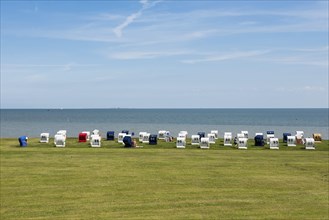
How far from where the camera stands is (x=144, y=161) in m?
33.8

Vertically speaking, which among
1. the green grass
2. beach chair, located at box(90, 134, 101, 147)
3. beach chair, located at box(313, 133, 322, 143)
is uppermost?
beach chair, located at box(313, 133, 322, 143)

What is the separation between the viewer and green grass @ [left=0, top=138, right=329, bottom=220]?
1892 centimetres

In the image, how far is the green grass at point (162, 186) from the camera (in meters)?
18.9

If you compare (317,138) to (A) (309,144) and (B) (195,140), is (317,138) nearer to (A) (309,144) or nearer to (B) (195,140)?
(A) (309,144)

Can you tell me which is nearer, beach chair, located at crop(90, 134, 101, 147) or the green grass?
the green grass

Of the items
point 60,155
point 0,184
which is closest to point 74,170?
point 0,184

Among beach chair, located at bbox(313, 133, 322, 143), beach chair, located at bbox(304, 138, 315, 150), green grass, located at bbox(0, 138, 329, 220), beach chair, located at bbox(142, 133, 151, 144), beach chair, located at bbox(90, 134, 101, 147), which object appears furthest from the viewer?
beach chair, located at bbox(313, 133, 322, 143)

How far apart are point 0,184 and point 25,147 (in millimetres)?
21075

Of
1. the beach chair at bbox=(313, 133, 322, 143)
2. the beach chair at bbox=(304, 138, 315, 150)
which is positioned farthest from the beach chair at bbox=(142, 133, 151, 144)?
the beach chair at bbox=(313, 133, 322, 143)

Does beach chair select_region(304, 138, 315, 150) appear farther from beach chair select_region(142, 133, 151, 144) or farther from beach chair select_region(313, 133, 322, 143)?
beach chair select_region(142, 133, 151, 144)

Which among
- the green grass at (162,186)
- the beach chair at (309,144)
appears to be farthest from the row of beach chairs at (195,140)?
the green grass at (162,186)

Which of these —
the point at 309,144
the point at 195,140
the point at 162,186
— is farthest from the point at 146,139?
the point at 162,186

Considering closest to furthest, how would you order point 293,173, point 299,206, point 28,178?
point 299,206 → point 28,178 → point 293,173

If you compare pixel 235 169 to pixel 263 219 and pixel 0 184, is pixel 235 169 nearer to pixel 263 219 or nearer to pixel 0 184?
pixel 263 219
